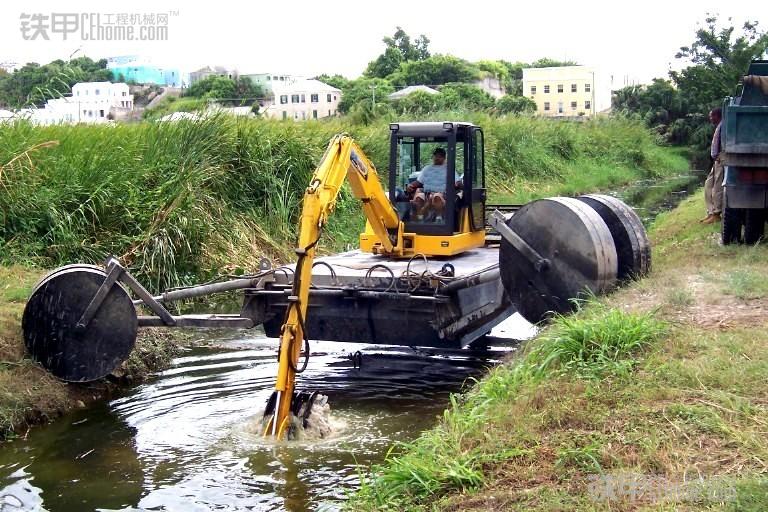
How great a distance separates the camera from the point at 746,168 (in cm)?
1044

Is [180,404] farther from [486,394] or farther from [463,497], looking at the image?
[463,497]

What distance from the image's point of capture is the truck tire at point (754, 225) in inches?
433

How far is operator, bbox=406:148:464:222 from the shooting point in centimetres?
1110

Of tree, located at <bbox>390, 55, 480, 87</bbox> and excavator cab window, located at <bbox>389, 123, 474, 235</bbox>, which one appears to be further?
tree, located at <bbox>390, 55, 480, 87</bbox>

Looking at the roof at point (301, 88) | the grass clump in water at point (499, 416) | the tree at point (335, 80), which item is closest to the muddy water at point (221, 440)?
the grass clump in water at point (499, 416)

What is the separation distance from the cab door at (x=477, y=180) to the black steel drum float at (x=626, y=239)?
7.46 ft

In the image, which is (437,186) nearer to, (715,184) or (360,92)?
(715,184)

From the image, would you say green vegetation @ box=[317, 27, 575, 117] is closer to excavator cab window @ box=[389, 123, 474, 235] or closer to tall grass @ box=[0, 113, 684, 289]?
tall grass @ box=[0, 113, 684, 289]

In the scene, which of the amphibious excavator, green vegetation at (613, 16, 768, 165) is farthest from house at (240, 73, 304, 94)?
the amphibious excavator

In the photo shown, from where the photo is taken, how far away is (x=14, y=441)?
25.9ft

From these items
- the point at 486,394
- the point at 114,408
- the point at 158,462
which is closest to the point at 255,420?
the point at 158,462

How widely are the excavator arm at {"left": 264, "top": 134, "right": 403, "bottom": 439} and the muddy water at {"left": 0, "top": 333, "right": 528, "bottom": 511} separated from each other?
393 mm

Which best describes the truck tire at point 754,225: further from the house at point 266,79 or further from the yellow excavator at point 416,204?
the house at point 266,79

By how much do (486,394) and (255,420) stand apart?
7.66 feet
